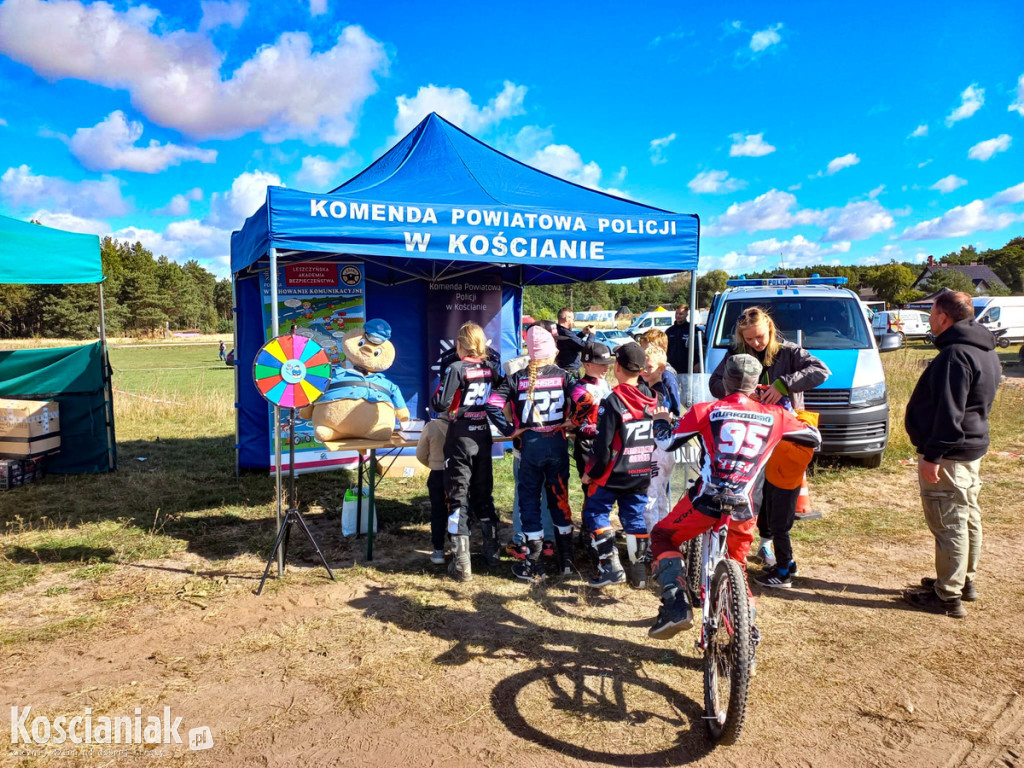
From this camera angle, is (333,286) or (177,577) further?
(333,286)

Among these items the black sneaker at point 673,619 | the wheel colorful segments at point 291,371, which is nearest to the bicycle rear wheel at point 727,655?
the black sneaker at point 673,619

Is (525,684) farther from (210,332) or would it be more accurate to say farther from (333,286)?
(210,332)

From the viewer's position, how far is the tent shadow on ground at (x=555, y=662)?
9.68ft

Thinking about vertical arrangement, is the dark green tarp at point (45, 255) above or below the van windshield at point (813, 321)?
above

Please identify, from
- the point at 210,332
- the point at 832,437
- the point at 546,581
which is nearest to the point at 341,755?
the point at 546,581

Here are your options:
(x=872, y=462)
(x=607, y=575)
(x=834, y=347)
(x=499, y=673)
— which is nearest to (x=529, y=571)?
(x=607, y=575)

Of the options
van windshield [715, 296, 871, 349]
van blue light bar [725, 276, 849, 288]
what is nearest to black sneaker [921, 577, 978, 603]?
van windshield [715, 296, 871, 349]

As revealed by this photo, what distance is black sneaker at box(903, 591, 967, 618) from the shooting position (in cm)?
419

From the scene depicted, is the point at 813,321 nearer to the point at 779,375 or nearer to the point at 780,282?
the point at 780,282

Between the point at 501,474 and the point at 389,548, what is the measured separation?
2578 millimetres

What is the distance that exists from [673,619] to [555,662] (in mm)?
831

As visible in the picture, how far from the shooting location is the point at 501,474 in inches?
309

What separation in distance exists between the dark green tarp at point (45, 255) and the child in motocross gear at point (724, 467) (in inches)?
279

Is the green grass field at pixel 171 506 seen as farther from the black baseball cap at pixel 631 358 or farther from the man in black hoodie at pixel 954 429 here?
the black baseball cap at pixel 631 358
